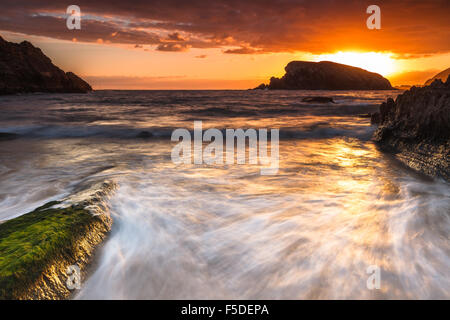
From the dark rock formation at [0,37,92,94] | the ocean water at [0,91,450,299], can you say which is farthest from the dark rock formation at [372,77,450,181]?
the dark rock formation at [0,37,92,94]

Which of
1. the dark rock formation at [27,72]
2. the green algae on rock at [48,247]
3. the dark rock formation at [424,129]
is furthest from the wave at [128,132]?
the dark rock formation at [27,72]

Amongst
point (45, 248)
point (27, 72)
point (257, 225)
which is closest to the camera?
point (45, 248)

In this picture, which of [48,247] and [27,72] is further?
[27,72]

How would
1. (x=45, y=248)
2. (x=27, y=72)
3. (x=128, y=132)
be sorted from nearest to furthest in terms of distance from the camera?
(x=45, y=248) → (x=128, y=132) → (x=27, y=72)

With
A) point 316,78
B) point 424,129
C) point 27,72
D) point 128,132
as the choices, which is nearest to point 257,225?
point 424,129

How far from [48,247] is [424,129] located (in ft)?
21.0

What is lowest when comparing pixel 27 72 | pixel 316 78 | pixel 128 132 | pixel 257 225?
pixel 257 225

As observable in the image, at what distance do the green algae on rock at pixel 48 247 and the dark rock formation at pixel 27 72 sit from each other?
196ft

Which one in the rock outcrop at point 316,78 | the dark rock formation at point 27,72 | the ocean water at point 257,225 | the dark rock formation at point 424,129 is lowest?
the ocean water at point 257,225

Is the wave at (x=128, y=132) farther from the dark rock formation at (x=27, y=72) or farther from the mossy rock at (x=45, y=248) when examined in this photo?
the dark rock formation at (x=27, y=72)

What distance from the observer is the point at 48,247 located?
6.37ft

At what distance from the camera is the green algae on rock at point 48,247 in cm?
167

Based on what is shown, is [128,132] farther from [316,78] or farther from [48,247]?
[316,78]
